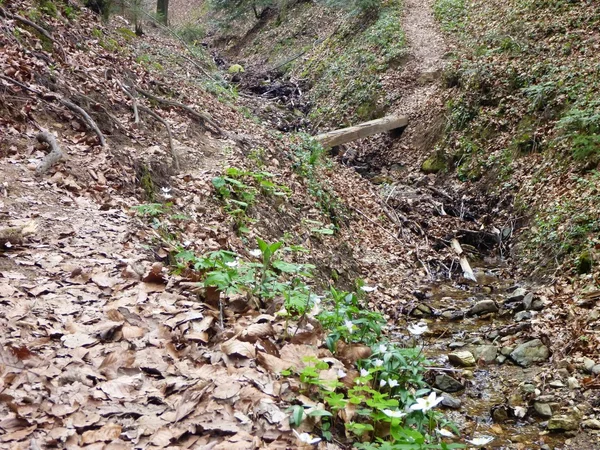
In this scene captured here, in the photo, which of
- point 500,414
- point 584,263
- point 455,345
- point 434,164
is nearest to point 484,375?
point 455,345

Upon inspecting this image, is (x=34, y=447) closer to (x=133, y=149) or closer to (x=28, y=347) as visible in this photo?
(x=28, y=347)

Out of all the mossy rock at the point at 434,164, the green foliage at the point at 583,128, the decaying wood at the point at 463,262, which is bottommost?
the decaying wood at the point at 463,262

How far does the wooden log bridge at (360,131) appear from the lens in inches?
530

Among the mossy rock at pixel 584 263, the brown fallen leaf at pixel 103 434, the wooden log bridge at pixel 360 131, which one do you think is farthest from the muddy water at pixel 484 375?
the wooden log bridge at pixel 360 131

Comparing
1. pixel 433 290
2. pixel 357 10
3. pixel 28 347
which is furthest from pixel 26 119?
pixel 357 10

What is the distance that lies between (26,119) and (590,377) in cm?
747

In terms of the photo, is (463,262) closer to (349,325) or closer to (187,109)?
(187,109)

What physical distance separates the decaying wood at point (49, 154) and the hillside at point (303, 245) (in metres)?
0.03

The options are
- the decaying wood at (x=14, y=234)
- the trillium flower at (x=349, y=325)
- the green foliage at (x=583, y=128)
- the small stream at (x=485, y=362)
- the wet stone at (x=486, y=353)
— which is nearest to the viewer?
the trillium flower at (x=349, y=325)

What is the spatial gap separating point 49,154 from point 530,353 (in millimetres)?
6412

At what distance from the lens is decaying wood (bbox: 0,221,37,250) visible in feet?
14.0

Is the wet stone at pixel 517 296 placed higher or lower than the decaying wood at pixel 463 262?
lower

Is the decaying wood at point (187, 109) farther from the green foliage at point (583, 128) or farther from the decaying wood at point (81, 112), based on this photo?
the green foliage at point (583, 128)

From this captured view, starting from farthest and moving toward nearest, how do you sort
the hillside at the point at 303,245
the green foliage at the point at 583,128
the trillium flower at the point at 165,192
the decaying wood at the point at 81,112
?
the green foliage at the point at 583,128 < the decaying wood at the point at 81,112 < the trillium flower at the point at 165,192 < the hillside at the point at 303,245
